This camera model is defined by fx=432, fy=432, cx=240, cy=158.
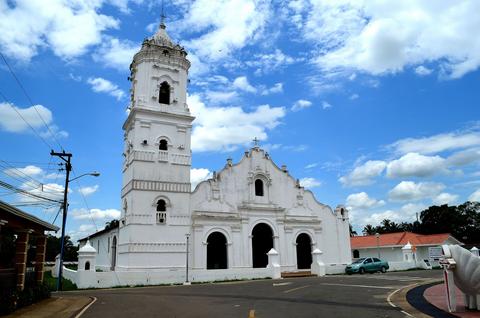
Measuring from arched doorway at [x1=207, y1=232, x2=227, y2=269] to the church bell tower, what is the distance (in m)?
2.64

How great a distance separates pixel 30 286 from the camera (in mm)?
16484

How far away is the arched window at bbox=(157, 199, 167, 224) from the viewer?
98.6ft

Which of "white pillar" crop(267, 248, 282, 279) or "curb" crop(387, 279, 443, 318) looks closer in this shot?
"curb" crop(387, 279, 443, 318)

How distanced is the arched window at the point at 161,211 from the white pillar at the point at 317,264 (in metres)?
12.3

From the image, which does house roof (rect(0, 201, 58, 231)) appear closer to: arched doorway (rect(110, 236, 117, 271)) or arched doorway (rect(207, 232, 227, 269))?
arched doorway (rect(207, 232, 227, 269))

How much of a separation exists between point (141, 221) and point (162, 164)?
4.46 metres

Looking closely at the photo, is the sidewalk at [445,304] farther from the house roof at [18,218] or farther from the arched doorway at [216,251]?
the arched doorway at [216,251]

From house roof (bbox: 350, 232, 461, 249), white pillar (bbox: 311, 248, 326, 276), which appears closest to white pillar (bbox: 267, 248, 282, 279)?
white pillar (bbox: 311, 248, 326, 276)

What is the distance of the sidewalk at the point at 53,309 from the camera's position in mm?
12875

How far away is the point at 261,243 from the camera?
114ft

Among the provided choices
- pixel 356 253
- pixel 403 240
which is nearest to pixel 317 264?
pixel 403 240

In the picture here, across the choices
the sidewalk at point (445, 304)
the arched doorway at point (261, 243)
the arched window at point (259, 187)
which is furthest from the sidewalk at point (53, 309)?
the arched window at point (259, 187)

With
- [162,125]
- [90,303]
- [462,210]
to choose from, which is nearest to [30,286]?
[90,303]

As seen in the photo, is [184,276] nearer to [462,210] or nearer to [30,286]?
[30,286]
